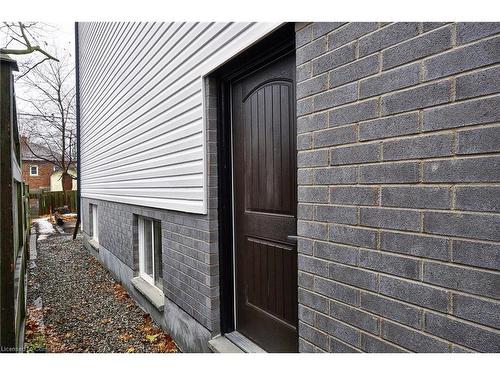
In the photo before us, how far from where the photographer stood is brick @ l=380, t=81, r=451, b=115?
4.18 feet

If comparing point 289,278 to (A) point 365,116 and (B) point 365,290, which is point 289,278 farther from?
(A) point 365,116

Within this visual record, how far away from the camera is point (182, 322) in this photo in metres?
3.45

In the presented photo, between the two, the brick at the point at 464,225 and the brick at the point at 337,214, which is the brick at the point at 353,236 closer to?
the brick at the point at 337,214

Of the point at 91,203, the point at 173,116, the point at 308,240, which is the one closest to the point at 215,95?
the point at 173,116

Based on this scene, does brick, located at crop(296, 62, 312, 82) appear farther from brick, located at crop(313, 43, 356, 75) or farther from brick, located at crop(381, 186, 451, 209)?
brick, located at crop(381, 186, 451, 209)

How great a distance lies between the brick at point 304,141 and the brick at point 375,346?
1062 millimetres

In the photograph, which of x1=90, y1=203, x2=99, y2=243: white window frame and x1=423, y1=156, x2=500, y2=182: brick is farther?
x1=90, y1=203, x2=99, y2=243: white window frame

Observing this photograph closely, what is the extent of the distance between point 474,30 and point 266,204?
167 cm

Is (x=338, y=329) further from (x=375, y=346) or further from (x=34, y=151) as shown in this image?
(x=34, y=151)

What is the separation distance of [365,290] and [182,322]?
2485mm

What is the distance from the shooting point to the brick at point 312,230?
1.80 meters

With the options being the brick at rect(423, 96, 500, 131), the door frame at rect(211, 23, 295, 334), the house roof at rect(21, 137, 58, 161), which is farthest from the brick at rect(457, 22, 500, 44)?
the house roof at rect(21, 137, 58, 161)

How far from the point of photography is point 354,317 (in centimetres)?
163

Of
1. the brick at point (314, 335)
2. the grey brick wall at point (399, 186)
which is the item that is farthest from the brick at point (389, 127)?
the brick at point (314, 335)
